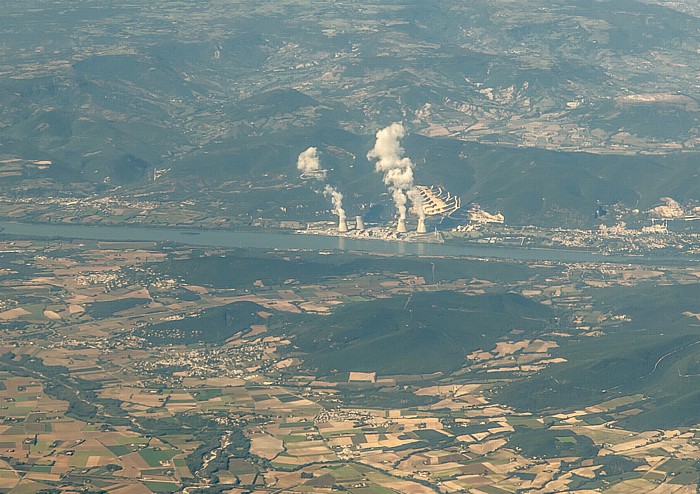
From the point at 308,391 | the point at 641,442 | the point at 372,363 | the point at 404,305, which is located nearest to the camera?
the point at 641,442

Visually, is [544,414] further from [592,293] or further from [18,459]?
[592,293]

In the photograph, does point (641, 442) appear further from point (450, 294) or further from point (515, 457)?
point (450, 294)

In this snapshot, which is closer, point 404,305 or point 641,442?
point 641,442

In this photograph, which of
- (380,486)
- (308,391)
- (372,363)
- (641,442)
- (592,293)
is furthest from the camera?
(592,293)

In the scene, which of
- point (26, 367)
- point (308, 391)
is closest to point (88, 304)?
point (26, 367)

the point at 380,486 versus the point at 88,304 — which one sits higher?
the point at 380,486

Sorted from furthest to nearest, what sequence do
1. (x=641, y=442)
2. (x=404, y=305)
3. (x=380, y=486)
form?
(x=404, y=305) < (x=641, y=442) < (x=380, y=486)

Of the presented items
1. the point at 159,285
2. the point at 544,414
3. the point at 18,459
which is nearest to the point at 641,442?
the point at 544,414

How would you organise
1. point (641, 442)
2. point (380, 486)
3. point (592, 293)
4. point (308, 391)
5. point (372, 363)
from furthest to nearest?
point (592, 293) < point (372, 363) < point (308, 391) < point (641, 442) < point (380, 486)

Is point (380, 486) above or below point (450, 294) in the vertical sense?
above
